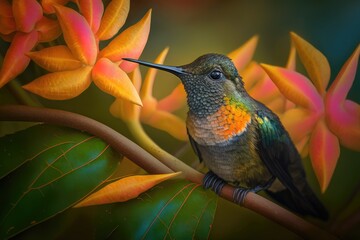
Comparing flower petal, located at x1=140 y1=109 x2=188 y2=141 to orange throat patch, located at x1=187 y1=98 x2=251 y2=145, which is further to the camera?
flower petal, located at x1=140 y1=109 x2=188 y2=141

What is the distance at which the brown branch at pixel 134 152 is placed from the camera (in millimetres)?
1292

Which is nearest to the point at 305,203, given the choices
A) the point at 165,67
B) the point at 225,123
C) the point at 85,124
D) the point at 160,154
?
the point at 225,123

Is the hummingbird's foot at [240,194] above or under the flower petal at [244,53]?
under

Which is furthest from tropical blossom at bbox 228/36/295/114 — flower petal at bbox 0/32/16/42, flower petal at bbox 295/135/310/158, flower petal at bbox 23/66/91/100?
flower petal at bbox 0/32/16/42

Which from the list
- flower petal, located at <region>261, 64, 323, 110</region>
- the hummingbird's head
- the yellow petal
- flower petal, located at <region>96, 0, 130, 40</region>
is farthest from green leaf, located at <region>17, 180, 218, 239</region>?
flower petal, located at <region>96, 0, 130, 40</region>

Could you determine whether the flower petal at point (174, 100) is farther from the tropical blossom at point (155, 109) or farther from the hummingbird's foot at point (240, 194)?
the hummingbird's foot at point (240, 194)

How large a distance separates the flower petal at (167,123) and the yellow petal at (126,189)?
0.42 feet

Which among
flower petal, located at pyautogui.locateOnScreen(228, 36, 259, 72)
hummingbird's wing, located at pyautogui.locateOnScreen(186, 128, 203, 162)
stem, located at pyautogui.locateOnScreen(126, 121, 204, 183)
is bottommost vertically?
stem, located at pyautogui.locateOnScreen(126, 121, 204, 183)

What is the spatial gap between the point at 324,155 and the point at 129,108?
586 millimetres

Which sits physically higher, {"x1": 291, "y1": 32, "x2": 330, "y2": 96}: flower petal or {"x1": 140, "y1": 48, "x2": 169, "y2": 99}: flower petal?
{"x1": 291, "y1": 32, "x2": 330, "y2": 96}: flower petal

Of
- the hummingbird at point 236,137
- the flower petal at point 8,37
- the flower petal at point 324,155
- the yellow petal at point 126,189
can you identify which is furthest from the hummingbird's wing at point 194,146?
the flower petal at point 8,37

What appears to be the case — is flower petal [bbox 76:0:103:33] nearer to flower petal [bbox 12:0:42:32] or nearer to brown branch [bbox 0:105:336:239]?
flower petal [bbox 12:0:42:32]

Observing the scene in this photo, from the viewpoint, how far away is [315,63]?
4.31ft

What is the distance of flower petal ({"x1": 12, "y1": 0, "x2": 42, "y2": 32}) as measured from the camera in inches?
51.8
